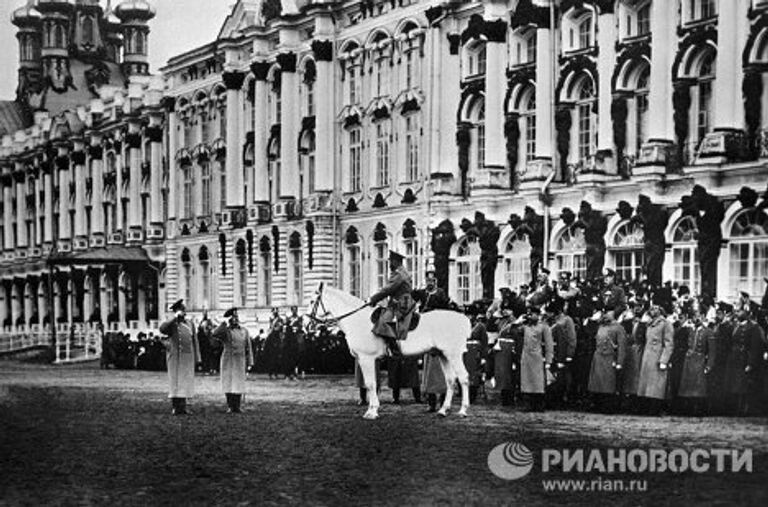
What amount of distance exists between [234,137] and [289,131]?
2.86 meters

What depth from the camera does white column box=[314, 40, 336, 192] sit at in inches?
1946

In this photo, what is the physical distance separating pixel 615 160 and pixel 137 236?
73.4 ft

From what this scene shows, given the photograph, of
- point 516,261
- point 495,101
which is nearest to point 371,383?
point 516,261

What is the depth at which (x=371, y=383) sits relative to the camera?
2253 centimetres

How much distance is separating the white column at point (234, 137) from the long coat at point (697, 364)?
105 feet

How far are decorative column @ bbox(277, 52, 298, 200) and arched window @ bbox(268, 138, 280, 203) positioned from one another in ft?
4.18

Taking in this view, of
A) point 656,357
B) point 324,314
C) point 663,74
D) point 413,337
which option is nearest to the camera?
point 656,357

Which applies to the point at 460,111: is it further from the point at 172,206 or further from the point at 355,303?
the point at 355,303

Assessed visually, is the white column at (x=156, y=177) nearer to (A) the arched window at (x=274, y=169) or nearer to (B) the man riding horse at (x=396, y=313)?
(A) the arched window at (x=274, y=169)

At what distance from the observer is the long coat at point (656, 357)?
2238 centimetres

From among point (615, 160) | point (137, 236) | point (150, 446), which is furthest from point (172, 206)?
point (150, 446)

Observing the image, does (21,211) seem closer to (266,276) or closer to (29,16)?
(29,16)

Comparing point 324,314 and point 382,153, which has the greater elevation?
point 382,153

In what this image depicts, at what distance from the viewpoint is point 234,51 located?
53.8m
